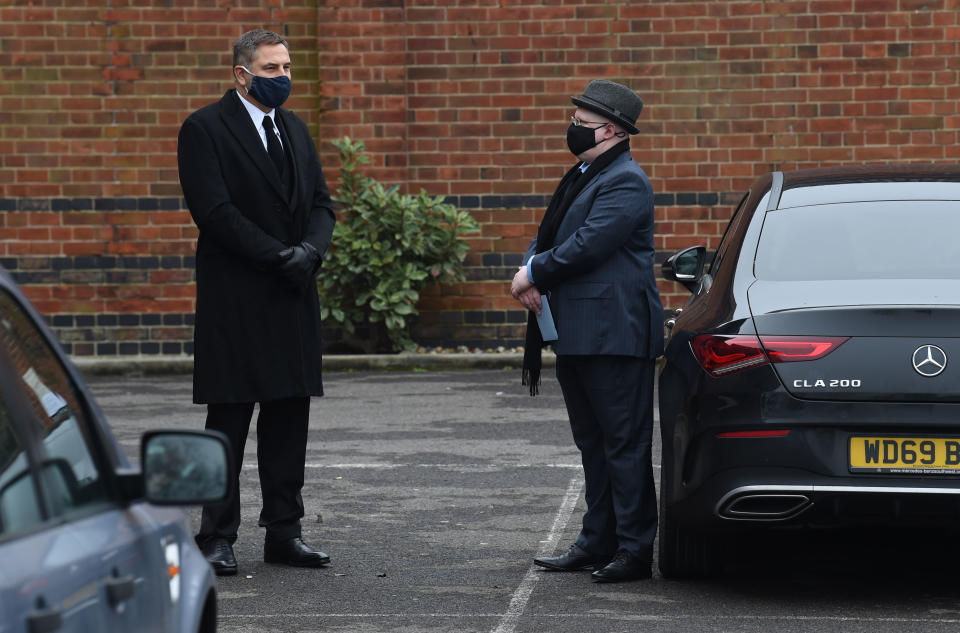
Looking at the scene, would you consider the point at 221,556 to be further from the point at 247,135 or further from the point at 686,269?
the point at 686,269

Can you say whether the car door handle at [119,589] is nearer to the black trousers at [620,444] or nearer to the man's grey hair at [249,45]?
the black trousers at [620,444]

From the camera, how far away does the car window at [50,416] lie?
8.43 ft

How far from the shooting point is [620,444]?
606cm

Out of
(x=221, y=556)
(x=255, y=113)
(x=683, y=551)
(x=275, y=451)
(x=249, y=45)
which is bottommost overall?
(x=221, y=556)

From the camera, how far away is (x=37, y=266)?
→ 15.0m

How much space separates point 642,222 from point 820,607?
1556 mm

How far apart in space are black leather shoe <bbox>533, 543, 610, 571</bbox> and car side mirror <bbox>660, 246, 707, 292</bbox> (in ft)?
3.81

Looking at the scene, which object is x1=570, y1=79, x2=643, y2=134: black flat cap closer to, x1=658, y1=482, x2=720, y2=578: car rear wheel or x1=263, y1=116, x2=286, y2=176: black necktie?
x1=263, y1=116, x2=286, y2=176: black necktie

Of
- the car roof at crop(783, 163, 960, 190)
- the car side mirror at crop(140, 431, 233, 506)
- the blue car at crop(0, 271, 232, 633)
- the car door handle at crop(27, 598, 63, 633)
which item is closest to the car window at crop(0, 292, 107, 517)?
the blue car at crop(0, 271, 232, 633)

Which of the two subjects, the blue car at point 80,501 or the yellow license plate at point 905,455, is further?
the yellow license plate at point 905,455

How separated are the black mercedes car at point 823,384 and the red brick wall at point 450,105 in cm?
925

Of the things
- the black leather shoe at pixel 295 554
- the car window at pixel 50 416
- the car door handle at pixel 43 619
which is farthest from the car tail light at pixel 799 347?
the car door handle at pixel 43 619

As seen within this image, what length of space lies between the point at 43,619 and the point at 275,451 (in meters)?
4.13

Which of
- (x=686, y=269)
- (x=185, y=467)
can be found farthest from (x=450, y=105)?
(x=185, y=467)
